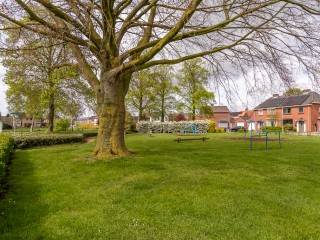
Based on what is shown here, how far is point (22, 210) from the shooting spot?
525cm

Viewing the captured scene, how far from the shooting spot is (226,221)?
4637 millimetres

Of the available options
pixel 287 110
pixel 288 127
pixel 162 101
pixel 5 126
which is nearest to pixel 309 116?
pixel 288 127

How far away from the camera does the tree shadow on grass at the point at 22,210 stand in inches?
168

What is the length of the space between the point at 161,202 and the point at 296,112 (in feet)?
178

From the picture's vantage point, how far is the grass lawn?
14.1 ft

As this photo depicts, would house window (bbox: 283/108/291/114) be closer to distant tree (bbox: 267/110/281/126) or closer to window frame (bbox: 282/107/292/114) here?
window frame (bbox: 282/107/292/114)

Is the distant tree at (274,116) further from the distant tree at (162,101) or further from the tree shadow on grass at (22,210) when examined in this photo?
the tree shadow on grass at (22,210)

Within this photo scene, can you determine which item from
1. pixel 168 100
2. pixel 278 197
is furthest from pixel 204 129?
pixel 278 197

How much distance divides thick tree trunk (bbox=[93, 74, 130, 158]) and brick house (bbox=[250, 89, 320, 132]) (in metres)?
40.4

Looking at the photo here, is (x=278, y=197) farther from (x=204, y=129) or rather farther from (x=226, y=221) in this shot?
(x=204, y=129)

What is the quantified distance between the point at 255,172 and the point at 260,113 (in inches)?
2183

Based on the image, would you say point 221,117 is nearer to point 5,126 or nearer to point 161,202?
point 5,126

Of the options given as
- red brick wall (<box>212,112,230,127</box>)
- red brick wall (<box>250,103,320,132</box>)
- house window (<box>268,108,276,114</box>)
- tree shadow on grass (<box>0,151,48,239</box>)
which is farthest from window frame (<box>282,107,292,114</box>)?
tree shadow on grass (<box>0,151,48,239</box>)

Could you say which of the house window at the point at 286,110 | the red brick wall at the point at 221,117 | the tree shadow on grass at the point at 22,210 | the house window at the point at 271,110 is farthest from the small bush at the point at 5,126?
the tree shadow on grass at the point at 22,210
